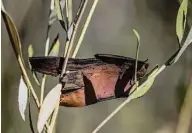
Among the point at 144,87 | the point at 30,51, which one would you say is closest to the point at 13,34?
the point at 30,51

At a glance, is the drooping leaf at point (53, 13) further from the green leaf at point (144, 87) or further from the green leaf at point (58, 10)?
the green leaf at point (144, 87)

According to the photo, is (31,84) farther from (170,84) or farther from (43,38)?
(170,84)

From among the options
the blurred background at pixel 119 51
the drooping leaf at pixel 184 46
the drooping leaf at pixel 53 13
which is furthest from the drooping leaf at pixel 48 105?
the drooping leaf at pixel 184 46

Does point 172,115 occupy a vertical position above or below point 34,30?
below

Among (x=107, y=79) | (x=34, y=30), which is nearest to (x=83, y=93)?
(x=107, y=79)

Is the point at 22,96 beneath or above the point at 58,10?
beneath

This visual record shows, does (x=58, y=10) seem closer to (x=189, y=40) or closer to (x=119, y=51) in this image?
(x=119, y=51)
